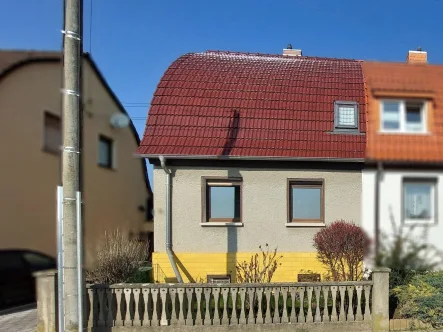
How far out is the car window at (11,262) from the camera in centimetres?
198

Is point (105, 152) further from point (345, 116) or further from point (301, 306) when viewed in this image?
point (345, 116)

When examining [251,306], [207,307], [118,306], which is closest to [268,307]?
[251,306]

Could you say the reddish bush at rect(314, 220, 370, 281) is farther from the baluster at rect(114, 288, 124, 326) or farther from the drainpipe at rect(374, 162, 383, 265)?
the baluster at rect(114, 288, 124, 326)

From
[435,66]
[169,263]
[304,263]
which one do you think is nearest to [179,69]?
[169,263]

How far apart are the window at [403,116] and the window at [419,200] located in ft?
1.75

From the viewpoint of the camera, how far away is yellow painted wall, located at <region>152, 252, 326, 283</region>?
6.76m

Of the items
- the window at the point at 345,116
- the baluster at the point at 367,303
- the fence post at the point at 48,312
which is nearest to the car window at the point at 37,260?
the fence post at the point at 48,312

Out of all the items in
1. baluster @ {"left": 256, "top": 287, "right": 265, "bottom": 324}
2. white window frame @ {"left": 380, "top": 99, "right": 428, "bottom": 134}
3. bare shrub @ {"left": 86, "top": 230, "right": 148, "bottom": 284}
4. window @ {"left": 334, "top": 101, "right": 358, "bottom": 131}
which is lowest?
baluster @ {"left": 256, "top": 287, "right": 265, "bottom": 324}

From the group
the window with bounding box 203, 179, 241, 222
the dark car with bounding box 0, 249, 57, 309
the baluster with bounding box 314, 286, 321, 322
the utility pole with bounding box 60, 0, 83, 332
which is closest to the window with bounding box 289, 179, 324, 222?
the window with bounding box 203, 179, 241, 222

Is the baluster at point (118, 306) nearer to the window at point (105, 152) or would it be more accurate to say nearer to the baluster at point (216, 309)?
the baluster at point (216, 309)

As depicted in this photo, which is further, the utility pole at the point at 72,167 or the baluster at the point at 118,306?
the baluster at the point at 118,306

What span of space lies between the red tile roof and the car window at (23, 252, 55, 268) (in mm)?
4371

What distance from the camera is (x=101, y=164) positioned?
101 inches

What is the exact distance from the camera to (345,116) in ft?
24.7
